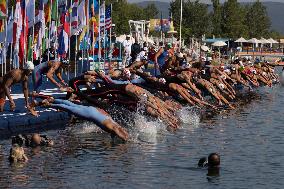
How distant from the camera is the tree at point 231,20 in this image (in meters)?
125

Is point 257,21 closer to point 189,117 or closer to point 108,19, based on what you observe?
point 108,19

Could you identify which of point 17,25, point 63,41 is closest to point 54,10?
point 63,41

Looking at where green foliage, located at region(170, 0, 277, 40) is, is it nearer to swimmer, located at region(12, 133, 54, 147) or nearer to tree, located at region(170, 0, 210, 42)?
tree, located at region(170, 0, 210, 42)

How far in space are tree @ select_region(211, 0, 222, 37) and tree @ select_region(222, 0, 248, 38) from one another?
39.8 inches

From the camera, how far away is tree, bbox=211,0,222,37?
4986 inches

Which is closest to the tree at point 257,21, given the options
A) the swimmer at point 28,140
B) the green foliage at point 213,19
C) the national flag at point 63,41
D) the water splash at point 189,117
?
the green foliage at point 213,19

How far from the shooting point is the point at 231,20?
125m

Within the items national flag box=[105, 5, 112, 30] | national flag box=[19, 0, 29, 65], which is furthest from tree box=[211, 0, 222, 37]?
national flag box=[19, 0, 29, 65]

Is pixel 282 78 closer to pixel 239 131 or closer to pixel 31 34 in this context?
pixel 31 34

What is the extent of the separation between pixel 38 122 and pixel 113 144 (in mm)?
3675

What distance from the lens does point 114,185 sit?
1539 cm

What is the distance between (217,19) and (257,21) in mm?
22186

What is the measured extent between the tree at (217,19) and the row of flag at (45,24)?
86288mm

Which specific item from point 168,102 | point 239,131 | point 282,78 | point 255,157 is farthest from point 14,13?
point 282,78
